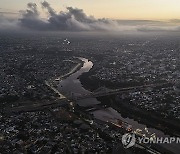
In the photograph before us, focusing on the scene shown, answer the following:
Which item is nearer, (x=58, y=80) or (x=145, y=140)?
(x=145, y=140)

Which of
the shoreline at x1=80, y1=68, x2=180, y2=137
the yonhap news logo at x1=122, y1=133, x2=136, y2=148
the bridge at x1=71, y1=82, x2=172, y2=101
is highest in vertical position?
the yonhap news logo at x1=122, y1=133, x2=136, y2=148

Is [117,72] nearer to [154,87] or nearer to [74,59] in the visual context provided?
[154,87]

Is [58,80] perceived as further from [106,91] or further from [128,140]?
[128,140]

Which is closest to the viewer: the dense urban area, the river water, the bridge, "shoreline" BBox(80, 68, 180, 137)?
the dense urban area

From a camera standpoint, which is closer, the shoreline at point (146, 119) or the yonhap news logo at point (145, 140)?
the yonhap news logo at point (145, 140)

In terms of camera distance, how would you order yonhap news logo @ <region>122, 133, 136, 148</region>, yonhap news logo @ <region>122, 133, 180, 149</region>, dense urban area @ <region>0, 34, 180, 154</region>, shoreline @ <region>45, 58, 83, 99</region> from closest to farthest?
yonhap news logo @ <region>122, 133, 136, 148</region> → yonhap news logo @ <region>122, 133, 180, 149</region> → dense urban area @ <region>0, 34, 180, 154</region> → shoreline @ <region>45, 58, 83, 99</region>

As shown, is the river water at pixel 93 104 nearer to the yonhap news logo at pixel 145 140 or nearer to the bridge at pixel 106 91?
the bridge at pixel 106 91

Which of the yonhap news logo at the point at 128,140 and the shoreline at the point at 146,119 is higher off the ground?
the yonhap news logo at the point at 128,140

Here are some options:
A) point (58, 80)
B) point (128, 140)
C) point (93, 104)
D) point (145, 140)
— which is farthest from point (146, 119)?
point (58, 80)

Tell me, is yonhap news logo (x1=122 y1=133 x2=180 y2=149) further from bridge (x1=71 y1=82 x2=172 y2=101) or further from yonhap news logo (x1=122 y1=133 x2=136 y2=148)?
bridge (x1=71 y1=82 x2=172 y2=101)

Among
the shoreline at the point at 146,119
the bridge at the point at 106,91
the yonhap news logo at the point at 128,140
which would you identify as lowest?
the shoreline at the point at 146,119

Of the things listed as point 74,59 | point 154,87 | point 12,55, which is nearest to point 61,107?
point 154,87
